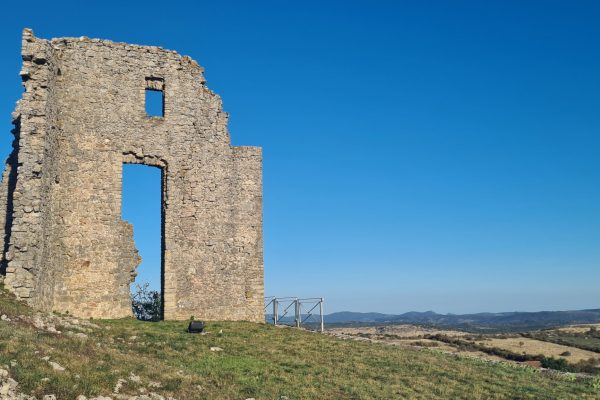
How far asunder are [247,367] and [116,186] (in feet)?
31.2

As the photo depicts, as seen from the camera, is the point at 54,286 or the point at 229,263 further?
the point at 229,263

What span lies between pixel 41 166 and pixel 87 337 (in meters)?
6.30

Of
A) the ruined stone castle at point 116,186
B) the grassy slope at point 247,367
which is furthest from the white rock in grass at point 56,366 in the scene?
the ruined stone castle at point 116,186

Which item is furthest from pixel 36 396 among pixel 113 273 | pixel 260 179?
pixel 260 179

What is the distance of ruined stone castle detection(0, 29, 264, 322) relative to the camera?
1844 cm

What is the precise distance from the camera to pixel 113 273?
20812 mm

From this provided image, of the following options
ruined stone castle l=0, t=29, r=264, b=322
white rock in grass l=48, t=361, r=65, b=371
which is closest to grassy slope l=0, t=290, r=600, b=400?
white rock in grass l=48, t=361, r=65, b=371

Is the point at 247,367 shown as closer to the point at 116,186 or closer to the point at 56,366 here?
the point at 56,366

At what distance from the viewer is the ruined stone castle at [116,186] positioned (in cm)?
1844

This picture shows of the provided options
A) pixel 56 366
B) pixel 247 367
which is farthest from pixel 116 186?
pixel 56 366

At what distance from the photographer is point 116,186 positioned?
2130cm

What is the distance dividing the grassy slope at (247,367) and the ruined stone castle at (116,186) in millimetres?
1923

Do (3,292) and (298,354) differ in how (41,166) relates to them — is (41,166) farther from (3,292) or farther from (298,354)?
(298,354)

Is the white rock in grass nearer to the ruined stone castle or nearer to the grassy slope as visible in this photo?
the grassy slope
